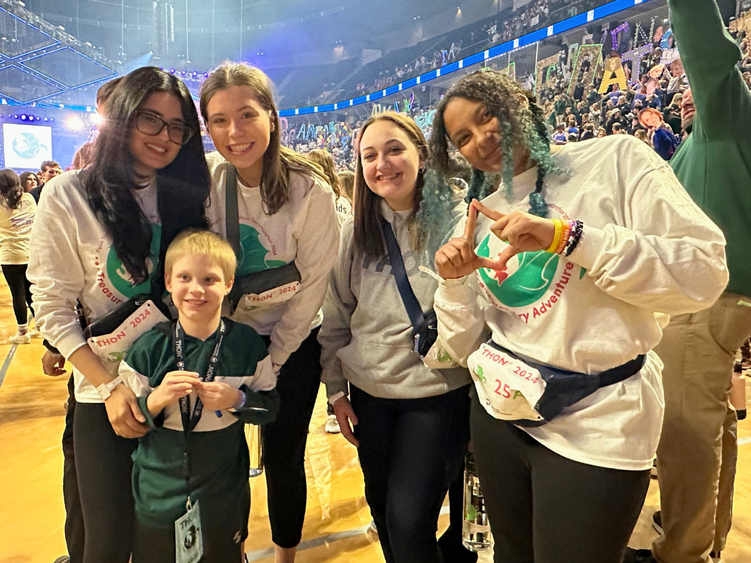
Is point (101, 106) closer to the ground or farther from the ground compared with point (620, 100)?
closer to the ground

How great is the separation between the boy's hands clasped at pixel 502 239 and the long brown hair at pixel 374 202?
1.42 feet

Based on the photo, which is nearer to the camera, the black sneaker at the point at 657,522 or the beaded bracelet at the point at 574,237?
the beaded bracelet at the point at 574,237

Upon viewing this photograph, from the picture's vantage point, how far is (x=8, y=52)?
1368 centimetres

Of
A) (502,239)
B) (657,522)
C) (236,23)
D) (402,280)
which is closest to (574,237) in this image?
(502,239)

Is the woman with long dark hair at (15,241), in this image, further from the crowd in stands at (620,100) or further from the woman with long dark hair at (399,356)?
the woman with long dark hair at (399,356)

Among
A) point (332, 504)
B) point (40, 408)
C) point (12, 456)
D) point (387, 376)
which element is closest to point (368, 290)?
point (387, 376)

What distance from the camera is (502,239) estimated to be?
38.2 inches

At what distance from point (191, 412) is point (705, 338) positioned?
174 cm

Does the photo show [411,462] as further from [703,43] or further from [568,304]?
[703,43]

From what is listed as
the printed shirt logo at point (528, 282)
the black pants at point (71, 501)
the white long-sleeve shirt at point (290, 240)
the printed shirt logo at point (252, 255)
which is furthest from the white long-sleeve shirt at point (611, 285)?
the black pants at point (71, 501)

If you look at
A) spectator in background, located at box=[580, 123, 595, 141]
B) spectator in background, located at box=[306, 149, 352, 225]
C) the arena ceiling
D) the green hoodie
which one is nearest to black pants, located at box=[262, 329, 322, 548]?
the green hoodie

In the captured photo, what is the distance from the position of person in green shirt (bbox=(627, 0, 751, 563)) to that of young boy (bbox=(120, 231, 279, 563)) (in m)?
1.47

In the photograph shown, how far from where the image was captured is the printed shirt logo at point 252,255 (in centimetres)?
153

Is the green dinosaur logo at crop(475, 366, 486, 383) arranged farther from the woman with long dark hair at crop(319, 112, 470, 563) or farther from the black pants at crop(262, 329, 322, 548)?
the black pants at crop(262, 329, 322, 548)
